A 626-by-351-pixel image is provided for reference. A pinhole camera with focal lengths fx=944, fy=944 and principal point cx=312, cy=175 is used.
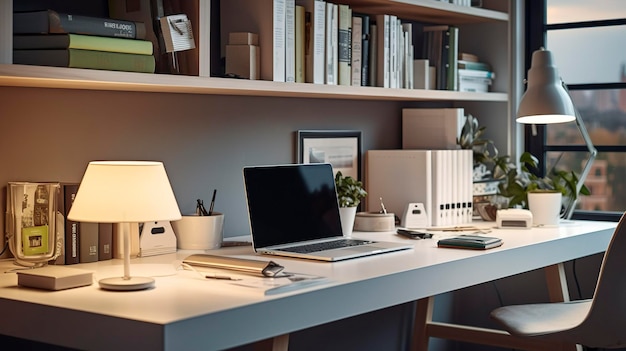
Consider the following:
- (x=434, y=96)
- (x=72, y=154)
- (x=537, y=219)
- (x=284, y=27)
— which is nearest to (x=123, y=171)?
(x=72, y=154)

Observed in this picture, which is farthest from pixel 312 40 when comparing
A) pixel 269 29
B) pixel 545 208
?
pixel 545 208

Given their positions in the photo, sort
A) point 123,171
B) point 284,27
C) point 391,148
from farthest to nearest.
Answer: point 391,148, point 284,27, point 123,171

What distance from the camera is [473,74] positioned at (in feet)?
12.5

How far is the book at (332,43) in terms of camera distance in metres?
3.06

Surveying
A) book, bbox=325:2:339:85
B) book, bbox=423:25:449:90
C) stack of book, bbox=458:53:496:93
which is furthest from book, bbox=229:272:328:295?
stack of book, bbox=458:53:496:93

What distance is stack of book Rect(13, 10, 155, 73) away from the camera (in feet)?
7.44

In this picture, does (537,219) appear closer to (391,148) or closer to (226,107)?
(391,148)

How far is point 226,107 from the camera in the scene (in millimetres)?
3090

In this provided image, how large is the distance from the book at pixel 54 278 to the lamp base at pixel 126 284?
46 mm

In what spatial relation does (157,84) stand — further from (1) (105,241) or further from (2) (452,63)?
(2) (452,63)

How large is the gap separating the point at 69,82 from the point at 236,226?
38.0 inches

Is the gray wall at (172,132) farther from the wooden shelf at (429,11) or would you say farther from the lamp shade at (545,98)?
the lamp shade at (545,98)

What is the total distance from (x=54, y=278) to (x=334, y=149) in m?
1.57

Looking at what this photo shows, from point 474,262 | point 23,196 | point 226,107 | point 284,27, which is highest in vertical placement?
point 284,27
